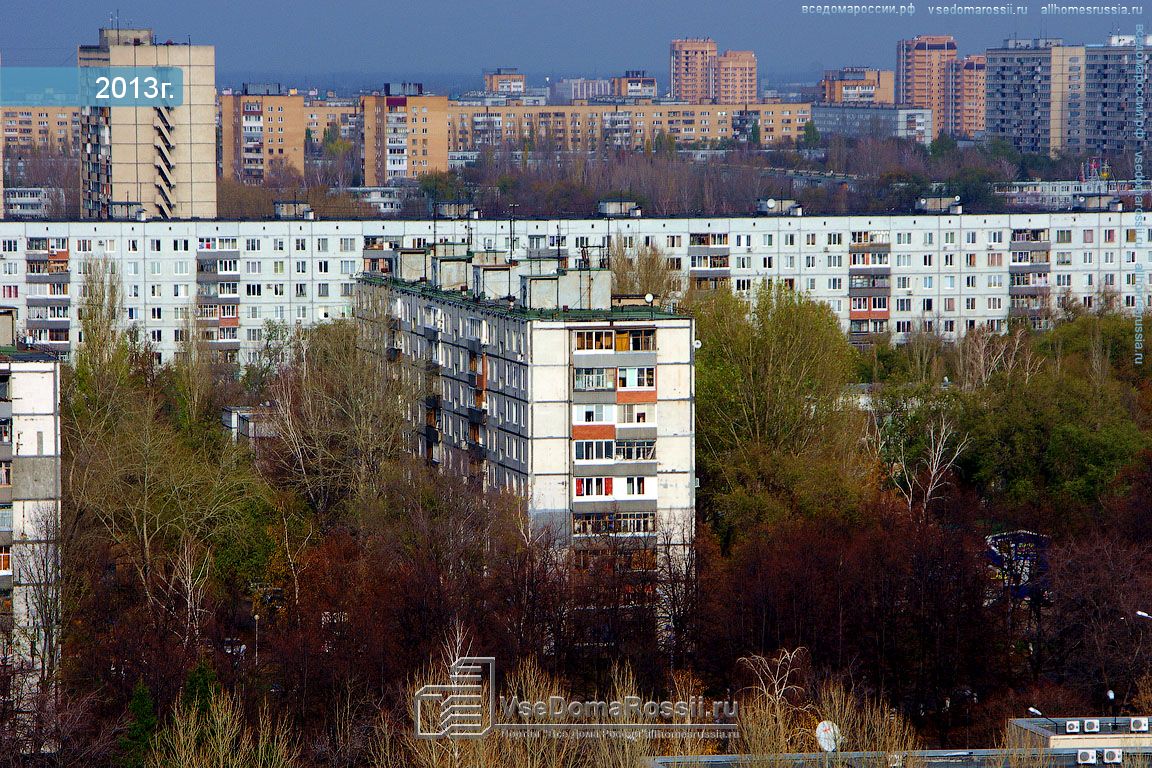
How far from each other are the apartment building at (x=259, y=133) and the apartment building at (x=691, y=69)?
7032 cm

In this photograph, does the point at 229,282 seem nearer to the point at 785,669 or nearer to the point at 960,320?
the point at 960,320

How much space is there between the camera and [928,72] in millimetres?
143375

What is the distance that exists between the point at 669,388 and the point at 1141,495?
6678mm

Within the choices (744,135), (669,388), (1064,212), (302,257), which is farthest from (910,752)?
(744,135)

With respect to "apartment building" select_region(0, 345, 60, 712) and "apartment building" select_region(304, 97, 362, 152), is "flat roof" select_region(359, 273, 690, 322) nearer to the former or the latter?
"apartment building" select_region(0, 345, 60, 712)

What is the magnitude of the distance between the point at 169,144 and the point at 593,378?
2899 cm

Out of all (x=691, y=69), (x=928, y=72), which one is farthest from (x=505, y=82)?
(x=928, y=72)

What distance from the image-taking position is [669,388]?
28016 millimetres

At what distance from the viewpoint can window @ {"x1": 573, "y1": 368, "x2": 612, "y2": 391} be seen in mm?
27969

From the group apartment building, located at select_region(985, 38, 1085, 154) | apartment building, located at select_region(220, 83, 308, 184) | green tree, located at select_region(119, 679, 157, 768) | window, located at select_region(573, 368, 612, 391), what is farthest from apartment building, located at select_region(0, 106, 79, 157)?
green tree, located at select_region(119, 679, 157, 768)

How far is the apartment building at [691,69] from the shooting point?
175125mm

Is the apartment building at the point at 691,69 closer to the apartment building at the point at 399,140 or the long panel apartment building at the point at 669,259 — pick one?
the apartment building at the point at 399,140

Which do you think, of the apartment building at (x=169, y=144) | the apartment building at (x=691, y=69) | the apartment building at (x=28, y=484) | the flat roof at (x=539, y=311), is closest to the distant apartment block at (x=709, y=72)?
the apartment building at (x=691, y=69)

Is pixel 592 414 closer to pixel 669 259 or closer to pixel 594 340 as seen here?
pixel 594 340
